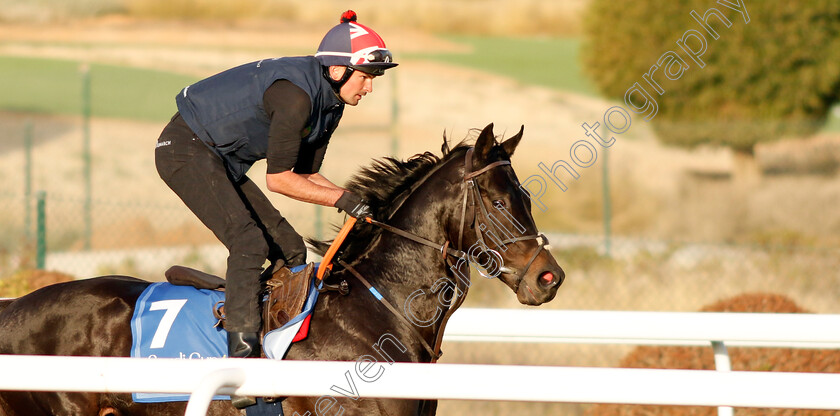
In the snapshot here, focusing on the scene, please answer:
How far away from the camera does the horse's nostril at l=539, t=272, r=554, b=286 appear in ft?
11.0

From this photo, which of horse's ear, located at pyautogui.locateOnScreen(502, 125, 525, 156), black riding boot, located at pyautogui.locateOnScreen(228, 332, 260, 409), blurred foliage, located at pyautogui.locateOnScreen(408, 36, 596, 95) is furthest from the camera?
blurred foliage, located at pyautogui.locateOnScreen(408, 36, 596, 95)

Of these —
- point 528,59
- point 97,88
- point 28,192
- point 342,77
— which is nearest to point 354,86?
point 342,77

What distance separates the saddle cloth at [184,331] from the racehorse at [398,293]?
76 mm

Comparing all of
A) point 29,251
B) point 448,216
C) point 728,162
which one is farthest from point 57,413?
point 728,162

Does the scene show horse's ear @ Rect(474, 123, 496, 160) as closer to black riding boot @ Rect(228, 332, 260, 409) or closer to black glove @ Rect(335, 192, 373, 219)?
black glove @ Rect(335, 192, 373, 219)

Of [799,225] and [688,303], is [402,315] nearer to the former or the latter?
[688,303]

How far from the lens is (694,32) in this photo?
15.4 metres

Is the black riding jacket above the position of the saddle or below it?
above

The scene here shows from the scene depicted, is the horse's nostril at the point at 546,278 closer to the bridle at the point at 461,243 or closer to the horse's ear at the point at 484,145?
the bridle at the point at 461,243

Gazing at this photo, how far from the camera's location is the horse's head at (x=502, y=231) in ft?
11.0

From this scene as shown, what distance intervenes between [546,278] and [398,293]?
62cm

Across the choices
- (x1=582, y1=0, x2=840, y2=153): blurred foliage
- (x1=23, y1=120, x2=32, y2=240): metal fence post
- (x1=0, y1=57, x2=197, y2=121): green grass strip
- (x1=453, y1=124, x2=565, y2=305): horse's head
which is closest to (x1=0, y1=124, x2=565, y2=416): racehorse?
(x1=453, y1=124, x2=565, y2=305): horse's head

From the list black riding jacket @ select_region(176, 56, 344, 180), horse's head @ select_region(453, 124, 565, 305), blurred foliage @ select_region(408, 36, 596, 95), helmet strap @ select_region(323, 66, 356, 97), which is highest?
blurred foliage @ select_region(408, 36, 596, 95)

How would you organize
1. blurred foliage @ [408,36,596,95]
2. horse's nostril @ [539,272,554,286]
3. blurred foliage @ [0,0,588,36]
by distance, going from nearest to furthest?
1. horse's nostril @ [539,272,554,286]
2. blurred foliage @ [0,0,588,36]
3. blurred foliage @ [408,36,596,95]
